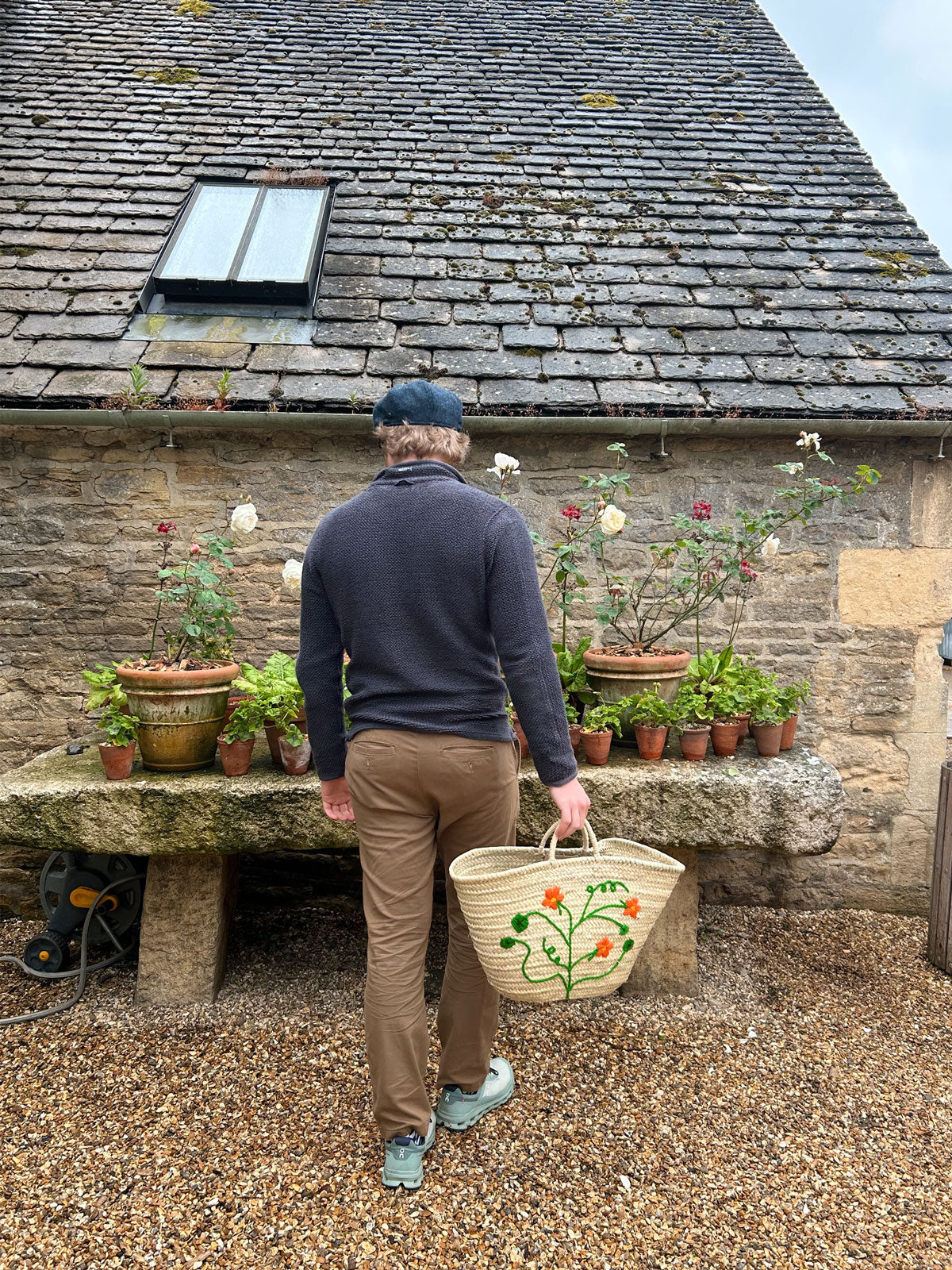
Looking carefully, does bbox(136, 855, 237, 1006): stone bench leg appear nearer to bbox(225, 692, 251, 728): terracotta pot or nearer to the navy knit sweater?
bbox(225, 692, 251, 728): terracotta pot

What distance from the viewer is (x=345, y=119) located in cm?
600

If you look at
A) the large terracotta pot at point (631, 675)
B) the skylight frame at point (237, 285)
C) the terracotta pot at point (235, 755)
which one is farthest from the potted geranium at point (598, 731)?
the skylight frame at point (237, 285)

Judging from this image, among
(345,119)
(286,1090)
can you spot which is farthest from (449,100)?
(286,1090)

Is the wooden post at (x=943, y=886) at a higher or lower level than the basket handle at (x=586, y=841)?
lower

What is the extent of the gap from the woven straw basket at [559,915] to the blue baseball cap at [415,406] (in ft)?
3.82

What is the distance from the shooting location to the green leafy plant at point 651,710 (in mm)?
3479

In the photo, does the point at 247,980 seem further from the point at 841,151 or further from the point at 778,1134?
the point at 841,151

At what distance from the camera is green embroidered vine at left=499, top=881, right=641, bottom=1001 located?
2.20 m

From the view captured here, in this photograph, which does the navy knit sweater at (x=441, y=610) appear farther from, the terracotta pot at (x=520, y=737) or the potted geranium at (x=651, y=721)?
the potted geranium at (x=651, y=721)

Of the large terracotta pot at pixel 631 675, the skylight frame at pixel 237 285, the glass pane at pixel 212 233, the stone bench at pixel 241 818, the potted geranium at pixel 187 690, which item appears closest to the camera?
the stone bench at pixel 241 818

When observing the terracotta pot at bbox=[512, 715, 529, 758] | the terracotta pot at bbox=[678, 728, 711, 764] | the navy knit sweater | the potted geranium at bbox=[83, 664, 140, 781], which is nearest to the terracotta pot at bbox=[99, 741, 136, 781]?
the potted geranium at bbox=[83, 664, 140, 781]

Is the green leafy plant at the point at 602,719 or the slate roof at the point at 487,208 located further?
the slate roof at the point at 487,208

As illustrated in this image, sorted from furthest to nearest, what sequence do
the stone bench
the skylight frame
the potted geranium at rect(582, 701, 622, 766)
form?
the skylight frame → the potted geranium at rect(582, 701, 622, 766) → the stone bench

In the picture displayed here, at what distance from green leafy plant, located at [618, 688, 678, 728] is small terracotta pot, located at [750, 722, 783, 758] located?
1.20ft
